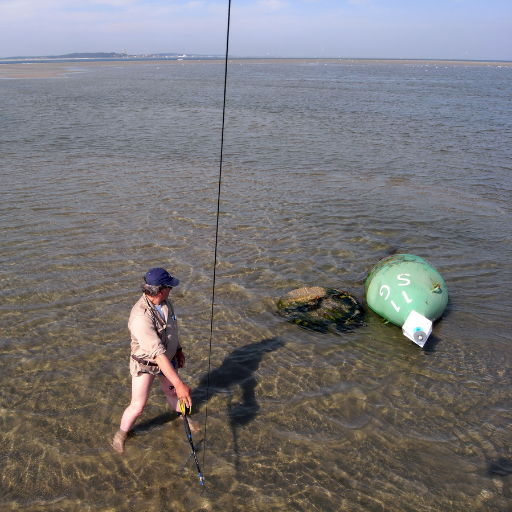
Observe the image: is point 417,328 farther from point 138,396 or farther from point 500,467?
point 138,396

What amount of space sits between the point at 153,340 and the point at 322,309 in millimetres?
3598

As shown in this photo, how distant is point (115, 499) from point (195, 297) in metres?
3.76

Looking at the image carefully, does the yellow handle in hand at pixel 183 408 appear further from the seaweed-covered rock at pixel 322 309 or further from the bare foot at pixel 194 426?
the seaweed-covered rock at pixel 322 309

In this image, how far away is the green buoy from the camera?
21.7 feet

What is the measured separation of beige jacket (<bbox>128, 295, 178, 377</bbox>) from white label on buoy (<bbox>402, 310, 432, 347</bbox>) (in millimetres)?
3387

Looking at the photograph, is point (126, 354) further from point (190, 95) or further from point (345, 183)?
point (190, 95)

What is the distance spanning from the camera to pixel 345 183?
1412cm

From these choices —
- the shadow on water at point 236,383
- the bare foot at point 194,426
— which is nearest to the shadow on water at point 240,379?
the shadow on water at point 236,383

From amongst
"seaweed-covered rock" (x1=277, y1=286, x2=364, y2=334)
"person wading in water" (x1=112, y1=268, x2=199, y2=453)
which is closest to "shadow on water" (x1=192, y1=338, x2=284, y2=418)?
"seaweed-covered rock" (x1=277, y1=286, x2=364, y2=334)

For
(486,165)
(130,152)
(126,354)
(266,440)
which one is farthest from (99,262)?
(486,165)

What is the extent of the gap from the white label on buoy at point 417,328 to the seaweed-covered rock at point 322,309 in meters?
0.80

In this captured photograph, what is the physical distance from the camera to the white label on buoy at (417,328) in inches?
251

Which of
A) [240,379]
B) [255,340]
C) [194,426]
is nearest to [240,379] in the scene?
[240,379]

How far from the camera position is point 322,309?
7.26 meters
